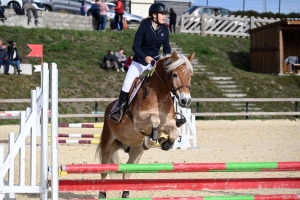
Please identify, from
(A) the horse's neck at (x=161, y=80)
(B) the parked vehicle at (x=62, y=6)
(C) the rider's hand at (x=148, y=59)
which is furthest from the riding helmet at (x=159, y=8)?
(B) the parked vehicle at (x=62, y=6)

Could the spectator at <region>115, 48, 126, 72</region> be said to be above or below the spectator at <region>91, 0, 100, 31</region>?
below

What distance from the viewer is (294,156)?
40.5ft

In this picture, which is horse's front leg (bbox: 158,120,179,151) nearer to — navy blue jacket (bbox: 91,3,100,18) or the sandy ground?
the sandy ground

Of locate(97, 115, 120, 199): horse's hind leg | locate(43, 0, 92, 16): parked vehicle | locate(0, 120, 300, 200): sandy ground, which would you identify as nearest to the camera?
locate(97, 115, 120, 199): horse's hind leg

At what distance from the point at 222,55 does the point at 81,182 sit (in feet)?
77.6

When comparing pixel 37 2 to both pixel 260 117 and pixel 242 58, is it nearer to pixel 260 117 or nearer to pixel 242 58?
pixel 242 58

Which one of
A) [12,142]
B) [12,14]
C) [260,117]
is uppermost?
[12,14]

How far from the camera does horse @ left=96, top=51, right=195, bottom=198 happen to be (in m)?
7.12

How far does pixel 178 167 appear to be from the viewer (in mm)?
6156

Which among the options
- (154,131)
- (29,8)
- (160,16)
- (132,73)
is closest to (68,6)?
(29,8)

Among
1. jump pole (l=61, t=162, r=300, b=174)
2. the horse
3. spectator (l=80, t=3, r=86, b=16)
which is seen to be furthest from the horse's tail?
spectator (l=80, t=3, r=86, b=16)

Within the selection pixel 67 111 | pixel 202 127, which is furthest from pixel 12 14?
pixel 202 127

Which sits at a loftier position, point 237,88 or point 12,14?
point 12,14

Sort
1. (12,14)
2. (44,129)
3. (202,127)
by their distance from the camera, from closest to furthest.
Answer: (44,129) → (202,127) → (12,14)
